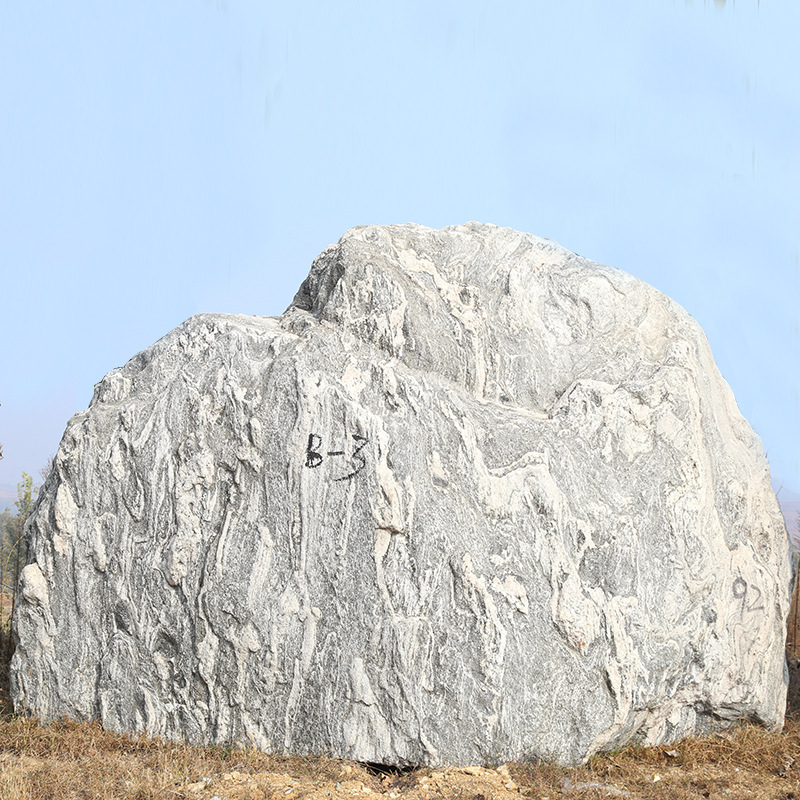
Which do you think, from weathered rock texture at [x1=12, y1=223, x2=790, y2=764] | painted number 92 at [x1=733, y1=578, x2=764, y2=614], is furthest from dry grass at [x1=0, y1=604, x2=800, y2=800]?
painted number 92 at [x1=733, y1=578, x2=764, y2=614]

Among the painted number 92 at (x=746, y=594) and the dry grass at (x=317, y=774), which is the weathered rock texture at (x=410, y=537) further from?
the dry grass at (x=317, y=774)

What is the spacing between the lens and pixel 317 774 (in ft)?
22.6

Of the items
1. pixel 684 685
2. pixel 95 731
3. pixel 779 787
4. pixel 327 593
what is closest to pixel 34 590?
pixel 95 731

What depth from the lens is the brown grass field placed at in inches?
259

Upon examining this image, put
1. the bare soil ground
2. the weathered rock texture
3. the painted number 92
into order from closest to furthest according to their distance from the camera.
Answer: the bare soil ground
the weathered rock texture
the painted number 92

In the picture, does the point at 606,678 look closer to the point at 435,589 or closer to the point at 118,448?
the point at 435,589

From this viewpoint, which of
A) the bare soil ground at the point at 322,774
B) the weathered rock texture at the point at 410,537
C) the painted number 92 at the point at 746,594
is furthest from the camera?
the painted number 92 at the point at 746,594

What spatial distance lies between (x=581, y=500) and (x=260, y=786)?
12.2 feet

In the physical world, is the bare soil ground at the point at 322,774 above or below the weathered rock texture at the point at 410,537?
below

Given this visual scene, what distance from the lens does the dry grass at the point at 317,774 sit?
21.6 feet

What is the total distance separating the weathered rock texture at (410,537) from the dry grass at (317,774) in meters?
0.20

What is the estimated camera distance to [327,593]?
724 centimetres

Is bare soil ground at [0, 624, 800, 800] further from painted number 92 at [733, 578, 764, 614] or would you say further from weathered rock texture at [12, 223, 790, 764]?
painted number 92 at [733, 578, 764, 614]

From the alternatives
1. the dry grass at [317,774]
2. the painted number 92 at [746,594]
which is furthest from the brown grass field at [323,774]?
the painted number 92 at [746,594]
